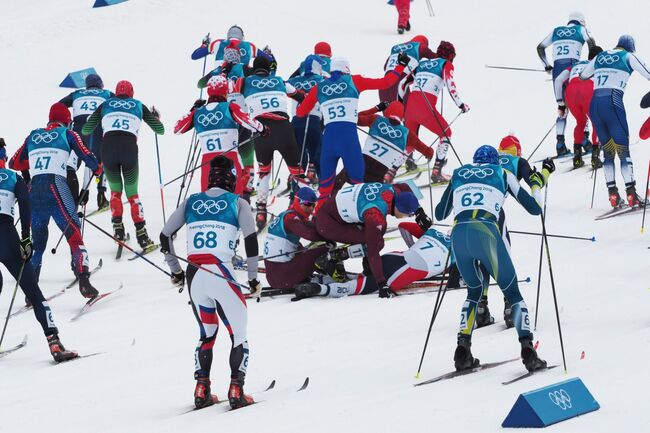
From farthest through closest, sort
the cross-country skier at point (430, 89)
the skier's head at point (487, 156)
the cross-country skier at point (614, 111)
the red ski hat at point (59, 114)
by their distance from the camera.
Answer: the cross-country skier at point (430, 89), the cross-country skier at point (614, 111), the red ski hat at point (59, 114), the skier's head at point (487, 156)

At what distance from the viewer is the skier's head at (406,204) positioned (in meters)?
9.33

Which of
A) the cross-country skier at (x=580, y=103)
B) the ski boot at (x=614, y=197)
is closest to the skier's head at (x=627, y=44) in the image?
the cross-country skier at (x=580, y=103)

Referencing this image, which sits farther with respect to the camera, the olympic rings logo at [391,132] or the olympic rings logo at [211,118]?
the olympic rings logo at [391,132]

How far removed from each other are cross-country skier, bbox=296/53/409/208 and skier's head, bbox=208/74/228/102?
2.98 feet

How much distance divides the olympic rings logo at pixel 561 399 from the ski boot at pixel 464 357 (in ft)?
4.76

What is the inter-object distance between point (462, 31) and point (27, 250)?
1553 cm

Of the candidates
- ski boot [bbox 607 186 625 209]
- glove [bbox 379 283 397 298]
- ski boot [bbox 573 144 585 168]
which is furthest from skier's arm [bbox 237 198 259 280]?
ski boot [bbox 573 144 585 168]

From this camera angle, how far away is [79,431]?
6.50m

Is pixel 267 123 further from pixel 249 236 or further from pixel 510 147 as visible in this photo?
pixel 249 236

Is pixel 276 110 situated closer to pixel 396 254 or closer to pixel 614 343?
pixel 396 254

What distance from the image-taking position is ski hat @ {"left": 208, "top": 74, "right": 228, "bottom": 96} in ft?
35.7

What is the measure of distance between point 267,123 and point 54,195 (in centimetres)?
247

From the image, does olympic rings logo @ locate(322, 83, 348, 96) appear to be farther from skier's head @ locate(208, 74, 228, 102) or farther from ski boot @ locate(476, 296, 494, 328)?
ski boot @ locate(476, 296, 494, 328)

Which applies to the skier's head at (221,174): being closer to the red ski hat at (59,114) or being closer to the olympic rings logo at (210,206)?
the olympic rings logo at (210,206)
